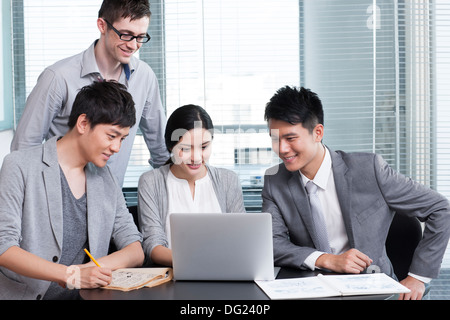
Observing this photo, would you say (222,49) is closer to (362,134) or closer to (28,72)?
(362,134)

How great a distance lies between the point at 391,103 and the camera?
329 centimetres

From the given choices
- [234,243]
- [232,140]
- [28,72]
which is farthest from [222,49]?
[234,243]

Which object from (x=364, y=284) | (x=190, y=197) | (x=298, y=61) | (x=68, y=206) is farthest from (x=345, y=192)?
(x=298, y=61)

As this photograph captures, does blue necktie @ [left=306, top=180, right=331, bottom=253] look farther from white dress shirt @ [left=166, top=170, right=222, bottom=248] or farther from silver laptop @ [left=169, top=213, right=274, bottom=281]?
silver laptop @ [left=169, top=213, right=274, bottom=281]

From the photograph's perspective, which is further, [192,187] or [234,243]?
[192,187]

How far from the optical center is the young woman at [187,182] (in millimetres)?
2121

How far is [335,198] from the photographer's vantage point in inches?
80.1

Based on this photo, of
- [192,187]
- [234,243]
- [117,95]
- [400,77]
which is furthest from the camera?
[400,77]

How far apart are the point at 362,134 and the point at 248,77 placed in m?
0.82

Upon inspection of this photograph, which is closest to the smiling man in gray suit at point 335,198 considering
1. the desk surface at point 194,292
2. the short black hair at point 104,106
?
the desk surface at point 194,292

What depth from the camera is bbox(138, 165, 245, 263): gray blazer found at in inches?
80.3

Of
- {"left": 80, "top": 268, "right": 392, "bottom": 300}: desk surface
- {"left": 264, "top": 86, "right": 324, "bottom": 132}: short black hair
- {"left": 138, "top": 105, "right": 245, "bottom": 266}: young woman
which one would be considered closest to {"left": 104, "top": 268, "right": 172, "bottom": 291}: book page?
{"left": 80, "top": 268, "right": 392, "bottom": 300}: desk surface

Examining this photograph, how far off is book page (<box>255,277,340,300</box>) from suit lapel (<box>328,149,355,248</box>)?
44 cm

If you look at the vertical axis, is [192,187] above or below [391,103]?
below
